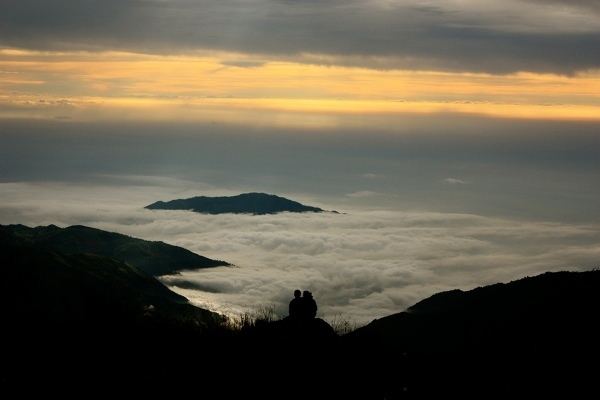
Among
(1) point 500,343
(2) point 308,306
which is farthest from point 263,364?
(1) point 500,343

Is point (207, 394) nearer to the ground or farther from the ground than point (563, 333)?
nearer to the ground

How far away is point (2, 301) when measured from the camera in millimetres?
183375

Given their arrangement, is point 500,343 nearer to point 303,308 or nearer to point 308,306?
point 308,306

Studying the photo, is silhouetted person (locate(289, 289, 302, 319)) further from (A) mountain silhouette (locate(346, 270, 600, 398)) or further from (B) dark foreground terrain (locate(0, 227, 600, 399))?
(A) mountain silhouette (locate(346, 270, 600, 398))

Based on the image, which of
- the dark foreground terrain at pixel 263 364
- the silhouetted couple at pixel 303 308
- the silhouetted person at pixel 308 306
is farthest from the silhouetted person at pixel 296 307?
the dark foreground terrain at pixel 263 364

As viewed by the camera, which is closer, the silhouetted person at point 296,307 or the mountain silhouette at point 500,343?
the silhouetted person at point 296,307

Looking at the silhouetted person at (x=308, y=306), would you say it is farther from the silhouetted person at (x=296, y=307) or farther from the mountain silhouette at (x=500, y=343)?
the mountain silhouette at (x=500, y=343)

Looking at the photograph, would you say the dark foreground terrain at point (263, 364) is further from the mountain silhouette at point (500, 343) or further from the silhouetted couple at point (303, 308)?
the silhouetted couple at point (303, 308)

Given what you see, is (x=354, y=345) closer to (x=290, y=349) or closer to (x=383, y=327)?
(x=290, y=349)

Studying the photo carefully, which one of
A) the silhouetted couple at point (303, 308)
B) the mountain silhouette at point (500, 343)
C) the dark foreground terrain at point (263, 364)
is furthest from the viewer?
the mountain silhouette at point (500, 343)

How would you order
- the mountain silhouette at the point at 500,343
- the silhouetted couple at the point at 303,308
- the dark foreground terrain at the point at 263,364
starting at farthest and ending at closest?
1. the mountain silhouette at the point at 500,343
2. the silhouetted couple at the point at 303,308
3. the dark foreground terrain at the point at 263,364

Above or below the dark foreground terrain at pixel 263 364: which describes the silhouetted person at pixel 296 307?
above

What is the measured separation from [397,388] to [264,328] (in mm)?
9709

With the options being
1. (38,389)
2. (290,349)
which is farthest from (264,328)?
(38,389)
